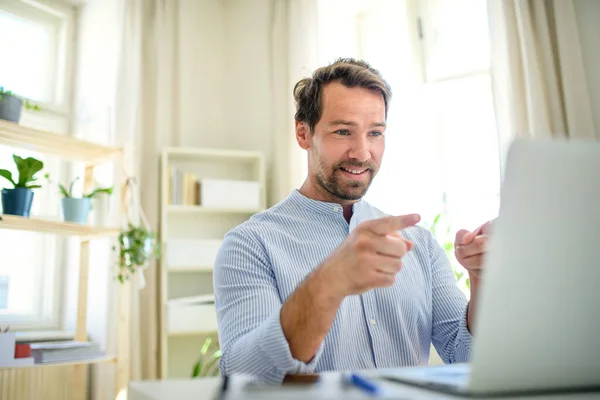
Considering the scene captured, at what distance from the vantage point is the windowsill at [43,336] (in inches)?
117

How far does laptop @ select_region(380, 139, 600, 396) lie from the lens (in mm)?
445

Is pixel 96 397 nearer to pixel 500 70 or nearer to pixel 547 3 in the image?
pixel 500 70

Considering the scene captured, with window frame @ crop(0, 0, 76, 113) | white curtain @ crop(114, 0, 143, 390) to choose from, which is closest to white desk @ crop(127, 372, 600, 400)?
white curtain @ crop(114, 0, 143, 390)

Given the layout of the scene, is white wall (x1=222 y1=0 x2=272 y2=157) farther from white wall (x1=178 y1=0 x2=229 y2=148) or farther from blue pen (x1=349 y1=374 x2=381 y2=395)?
blue pen (x1=349 y1=374 x2=381 y2=395)

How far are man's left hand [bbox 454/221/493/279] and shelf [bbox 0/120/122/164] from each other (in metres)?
1.98

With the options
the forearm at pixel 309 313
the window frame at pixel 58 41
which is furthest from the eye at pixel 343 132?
the window frame at pixel 58 41

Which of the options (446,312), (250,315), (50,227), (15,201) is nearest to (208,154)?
(50,227)

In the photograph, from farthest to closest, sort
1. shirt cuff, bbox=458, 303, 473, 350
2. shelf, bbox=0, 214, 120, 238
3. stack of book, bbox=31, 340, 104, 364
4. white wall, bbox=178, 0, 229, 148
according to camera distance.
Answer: white wall, bbox=178, 0, 229, 148 < stack of book, bbox=31, 340, 104, 364 < shelf, bbox=0, 214, 120, 238 < shirt cuff, bbox=458, 303, 473, 350

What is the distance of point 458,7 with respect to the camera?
300cm

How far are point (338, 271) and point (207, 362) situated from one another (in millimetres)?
2659

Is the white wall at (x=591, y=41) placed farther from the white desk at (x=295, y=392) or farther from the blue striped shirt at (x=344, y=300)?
the white desk at (x=295, y=392)

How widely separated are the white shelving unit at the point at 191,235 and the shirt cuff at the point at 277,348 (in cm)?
241

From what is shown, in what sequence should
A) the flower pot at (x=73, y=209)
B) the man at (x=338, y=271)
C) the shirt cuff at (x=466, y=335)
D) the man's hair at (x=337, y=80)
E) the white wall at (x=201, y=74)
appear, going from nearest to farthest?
the man at (x=338, y=271) < the shirt cuff at (x=466, y=335) < the man's hair at (x=337, y=80) < the flower pot at (x=73, y=209) < the white wall at (x=201, y=74)

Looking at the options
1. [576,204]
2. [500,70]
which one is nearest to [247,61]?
[500,70]
